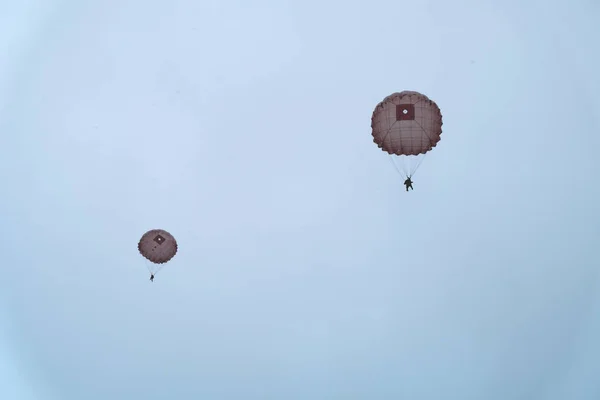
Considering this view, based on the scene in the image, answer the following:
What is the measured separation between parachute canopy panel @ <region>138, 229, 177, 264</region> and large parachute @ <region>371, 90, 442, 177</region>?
16034 millimetres

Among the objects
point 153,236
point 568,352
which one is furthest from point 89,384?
point 568,352

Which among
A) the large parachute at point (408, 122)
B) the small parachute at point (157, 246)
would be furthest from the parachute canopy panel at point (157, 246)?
the large parachute at point (408, 122)

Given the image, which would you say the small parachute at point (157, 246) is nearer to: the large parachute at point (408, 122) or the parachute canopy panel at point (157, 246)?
the parachute canopy panel at point (157, 246)

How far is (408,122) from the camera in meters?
27.4

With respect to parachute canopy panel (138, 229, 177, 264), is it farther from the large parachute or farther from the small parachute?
the large parachute

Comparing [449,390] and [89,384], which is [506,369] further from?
[89,384]

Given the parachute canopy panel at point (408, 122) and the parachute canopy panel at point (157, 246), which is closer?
the parachute canopy panel at point (408, 122)

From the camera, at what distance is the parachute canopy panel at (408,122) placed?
27.4 m

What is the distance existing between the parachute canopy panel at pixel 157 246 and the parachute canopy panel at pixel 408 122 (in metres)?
16.0

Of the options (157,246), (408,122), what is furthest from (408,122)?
(157,246)

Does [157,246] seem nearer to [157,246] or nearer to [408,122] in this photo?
[157,246]

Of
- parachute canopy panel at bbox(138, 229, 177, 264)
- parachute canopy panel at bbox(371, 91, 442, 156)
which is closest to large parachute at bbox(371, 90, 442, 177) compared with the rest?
parachute canopy panel at bbox(371, 91, 442, 156)

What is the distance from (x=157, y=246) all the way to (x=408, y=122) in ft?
59.1

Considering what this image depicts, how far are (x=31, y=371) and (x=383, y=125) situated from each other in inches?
1554
